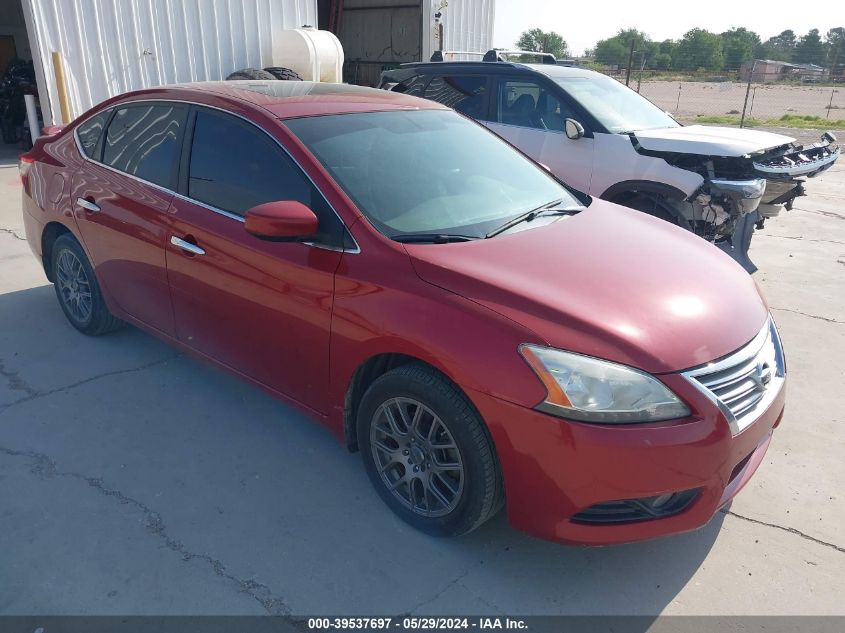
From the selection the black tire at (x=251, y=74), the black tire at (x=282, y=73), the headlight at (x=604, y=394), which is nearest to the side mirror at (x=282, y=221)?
the headlight at (x=604, y=394)

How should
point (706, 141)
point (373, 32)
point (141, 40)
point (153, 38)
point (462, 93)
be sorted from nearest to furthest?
point (706, 141), point (462, 93), point (141, 40), point (153, 38), point (373, 32)

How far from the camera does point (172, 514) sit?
2891 mm

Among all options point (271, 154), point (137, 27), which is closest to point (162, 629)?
point (271, 154)

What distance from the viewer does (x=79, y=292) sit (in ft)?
14.6

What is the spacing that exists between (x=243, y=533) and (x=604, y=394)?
1621 millimetres

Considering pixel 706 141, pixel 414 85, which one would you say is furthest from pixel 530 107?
pixel 706 141

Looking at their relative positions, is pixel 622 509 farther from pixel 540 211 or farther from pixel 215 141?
pixel 215 141

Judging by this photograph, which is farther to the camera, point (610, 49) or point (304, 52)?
point (610, 49)

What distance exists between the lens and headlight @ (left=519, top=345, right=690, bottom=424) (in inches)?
88.8

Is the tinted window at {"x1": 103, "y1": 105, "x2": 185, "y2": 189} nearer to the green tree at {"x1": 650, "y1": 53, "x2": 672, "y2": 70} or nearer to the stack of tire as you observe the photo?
the stack of tire

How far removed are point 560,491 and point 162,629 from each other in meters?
1.49

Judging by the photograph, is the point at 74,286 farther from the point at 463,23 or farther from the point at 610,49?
the point at 610,49

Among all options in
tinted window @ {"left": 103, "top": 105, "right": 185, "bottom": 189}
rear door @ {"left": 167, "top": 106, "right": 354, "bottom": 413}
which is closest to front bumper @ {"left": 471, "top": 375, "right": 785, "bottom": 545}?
rear door @ {"left": 167, "top": 106, "right": 354, "bottom": 413}

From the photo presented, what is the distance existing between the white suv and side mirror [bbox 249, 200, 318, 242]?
361 cm
